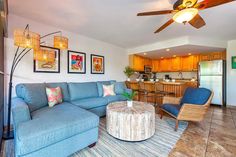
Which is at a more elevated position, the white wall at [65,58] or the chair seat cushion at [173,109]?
the white wall at [65,58]

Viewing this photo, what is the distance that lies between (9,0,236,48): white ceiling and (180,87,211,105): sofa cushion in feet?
5.20

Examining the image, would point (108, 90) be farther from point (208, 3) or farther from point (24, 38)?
point (208, 3)

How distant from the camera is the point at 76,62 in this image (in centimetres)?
364

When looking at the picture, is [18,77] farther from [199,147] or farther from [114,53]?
[199,147]

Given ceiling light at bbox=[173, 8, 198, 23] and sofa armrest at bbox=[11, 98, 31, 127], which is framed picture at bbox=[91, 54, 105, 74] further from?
ceiling light at bbox=[173, 8, 198, 23]

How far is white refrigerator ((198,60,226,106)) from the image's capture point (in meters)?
4.31

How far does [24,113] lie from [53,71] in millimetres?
1749

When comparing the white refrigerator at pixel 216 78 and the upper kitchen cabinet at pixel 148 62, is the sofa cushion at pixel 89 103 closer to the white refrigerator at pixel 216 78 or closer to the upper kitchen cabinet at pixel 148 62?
the upper kitchen cabinet at pixel 148 62

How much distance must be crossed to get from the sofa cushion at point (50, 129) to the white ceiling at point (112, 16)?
1926 millimetres

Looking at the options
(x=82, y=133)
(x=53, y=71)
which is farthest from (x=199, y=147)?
(x=53, y=71)

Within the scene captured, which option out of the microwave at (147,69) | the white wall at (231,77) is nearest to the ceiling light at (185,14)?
the white wall at (231,77)

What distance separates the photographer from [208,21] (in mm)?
2688

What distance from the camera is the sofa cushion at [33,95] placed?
6.98ft

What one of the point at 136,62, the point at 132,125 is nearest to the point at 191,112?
the point at 132,125
